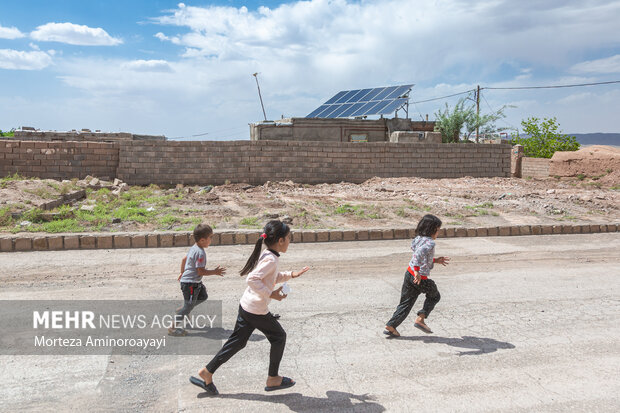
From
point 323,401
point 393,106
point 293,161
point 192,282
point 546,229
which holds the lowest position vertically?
point 323,401

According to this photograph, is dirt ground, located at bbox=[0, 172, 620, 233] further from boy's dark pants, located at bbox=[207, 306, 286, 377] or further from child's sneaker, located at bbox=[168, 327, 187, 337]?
boy's dark pants, located at bbox=[207, 306, 286, 377]

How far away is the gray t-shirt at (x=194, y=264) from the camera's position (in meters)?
4.79

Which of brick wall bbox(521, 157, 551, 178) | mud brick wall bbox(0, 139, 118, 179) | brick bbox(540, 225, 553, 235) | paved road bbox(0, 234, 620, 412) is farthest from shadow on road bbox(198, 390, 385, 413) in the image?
brick wall bbox(521, 157, 551, 178)

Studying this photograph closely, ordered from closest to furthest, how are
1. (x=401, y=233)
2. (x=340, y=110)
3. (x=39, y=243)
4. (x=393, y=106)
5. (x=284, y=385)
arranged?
(x=284, y=385) < (x=39, y=243) < (x=401, y=233) < (x=393, y=106) < (x=340, y=110)

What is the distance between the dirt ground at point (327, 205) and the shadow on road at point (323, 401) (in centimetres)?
631

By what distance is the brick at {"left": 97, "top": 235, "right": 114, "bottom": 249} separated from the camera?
8.55 m

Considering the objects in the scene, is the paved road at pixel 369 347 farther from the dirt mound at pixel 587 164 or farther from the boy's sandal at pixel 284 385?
the dirt mound at pixel 587 164

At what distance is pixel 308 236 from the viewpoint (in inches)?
370

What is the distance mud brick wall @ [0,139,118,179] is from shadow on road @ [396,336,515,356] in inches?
559

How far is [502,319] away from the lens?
529 centimetres

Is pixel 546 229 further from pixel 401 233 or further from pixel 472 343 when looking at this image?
pixel 472 343

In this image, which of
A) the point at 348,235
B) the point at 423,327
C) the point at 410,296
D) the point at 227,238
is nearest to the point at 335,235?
the point at 348,235

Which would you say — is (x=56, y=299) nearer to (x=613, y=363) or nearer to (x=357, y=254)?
(x=357, y=254)

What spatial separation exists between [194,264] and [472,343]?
2.63 m
